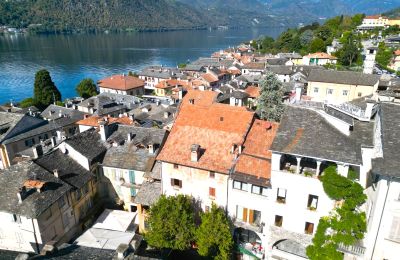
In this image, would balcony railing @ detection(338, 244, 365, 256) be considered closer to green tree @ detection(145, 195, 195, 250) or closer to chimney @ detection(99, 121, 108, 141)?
green tree @ detection(145, 195, 195, 250)

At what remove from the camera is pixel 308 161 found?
30.9 metres

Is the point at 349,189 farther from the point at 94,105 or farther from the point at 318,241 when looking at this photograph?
the point at 94,105

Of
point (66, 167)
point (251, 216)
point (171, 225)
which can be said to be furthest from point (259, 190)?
point (66, 167)

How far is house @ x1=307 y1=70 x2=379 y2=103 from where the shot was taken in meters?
71.1

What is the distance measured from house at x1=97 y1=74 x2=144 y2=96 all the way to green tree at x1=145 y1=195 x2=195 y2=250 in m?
87.3

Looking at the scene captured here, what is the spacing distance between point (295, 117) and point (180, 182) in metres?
14.8

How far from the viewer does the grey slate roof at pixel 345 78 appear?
71.1 m

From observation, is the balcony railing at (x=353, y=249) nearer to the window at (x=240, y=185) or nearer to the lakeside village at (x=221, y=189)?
the lakeside village at (x=221, y=189)

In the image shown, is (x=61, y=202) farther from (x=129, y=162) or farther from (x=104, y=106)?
(x=104, y=106)

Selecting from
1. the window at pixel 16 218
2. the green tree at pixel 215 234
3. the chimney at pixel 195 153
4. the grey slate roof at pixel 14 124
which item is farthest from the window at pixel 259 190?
the grey slate roof at pixel 14 124

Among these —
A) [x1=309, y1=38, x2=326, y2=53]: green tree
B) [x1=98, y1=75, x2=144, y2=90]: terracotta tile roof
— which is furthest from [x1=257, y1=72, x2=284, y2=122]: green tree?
[x1=309, y1=38, x2=326, y2=53]: green tree

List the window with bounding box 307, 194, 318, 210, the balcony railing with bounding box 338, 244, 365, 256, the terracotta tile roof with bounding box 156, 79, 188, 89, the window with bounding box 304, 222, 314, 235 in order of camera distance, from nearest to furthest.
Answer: the balcony railing with bounding box 338, 244, 365, 256 < the window with bounding box 307, 194, 318, 210 < the window with bounding box 304, 222, 314, 235 < the terracotta tile roof with bounding box 156, 79, 188, 89

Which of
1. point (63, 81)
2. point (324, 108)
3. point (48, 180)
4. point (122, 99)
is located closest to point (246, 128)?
point (324, 108)

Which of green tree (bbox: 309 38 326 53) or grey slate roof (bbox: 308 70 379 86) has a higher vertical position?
green tree (bbox: 309 38 326 53)
